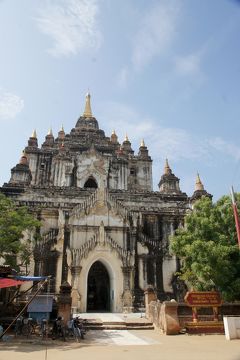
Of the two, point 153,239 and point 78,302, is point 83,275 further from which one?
point 153,239

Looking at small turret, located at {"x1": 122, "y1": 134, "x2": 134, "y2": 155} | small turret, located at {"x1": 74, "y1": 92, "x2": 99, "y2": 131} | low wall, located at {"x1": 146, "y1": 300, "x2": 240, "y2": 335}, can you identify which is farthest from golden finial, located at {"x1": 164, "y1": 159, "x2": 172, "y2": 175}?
low wall, located at {"x1": 146, "y1": 300, "x2": 240, "y2": 335}

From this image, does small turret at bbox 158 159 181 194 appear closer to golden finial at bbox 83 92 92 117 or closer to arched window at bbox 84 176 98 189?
arched window at bbox 84 176 98 189

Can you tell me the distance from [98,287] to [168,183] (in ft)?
53.1

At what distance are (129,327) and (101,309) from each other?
823 cm

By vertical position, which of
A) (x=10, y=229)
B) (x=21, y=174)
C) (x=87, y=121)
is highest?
(x=87, y=121)

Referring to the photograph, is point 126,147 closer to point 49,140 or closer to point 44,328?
point 49,140

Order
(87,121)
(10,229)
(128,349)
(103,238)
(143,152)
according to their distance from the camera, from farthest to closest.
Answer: (87,121) < (143,152) < (103,238) < (10,229) < (128,349)

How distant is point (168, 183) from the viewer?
37781 mm

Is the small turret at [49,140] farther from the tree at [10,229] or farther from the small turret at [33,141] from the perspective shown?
the tree at [10,229]

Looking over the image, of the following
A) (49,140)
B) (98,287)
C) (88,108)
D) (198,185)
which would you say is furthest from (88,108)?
(98,287)

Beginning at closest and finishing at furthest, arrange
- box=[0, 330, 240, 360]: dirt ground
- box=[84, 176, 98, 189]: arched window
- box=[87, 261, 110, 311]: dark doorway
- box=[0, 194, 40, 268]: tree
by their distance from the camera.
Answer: box=[0, 330, 240, 360]: dirt ground < box=[0, 194, 40, 268]: tree < box=[87, 261, 110, 311]: dark doorway < box=[84, 176, 98, 189]: arched window

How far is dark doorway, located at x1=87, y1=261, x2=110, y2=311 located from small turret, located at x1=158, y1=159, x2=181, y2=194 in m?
14.1

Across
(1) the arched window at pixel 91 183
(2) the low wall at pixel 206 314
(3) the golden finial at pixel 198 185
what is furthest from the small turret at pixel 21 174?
(2) the low wall at pixel 206 314

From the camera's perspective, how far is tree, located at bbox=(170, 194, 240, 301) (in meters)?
17.1
